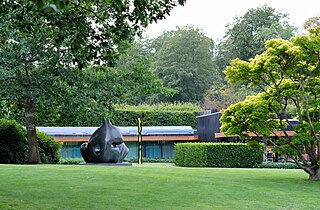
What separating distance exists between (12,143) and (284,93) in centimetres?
1376

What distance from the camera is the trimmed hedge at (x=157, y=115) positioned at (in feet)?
137

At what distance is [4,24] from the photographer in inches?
605

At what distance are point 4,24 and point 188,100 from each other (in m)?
42.2

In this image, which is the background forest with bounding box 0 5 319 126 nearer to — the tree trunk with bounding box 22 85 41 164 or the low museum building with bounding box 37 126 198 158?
the low museum building with bounding box 37 126 198 158

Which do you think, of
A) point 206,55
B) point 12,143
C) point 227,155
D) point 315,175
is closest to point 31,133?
point 12,143

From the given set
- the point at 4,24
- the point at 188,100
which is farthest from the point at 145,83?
the point at 188,100

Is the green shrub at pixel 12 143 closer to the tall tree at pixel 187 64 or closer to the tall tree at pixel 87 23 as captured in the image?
the tall tree at pixel 87 23

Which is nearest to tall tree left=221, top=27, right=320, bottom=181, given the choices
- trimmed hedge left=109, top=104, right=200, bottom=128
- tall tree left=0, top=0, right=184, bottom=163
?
tall tree left=0, top=0, right=184, bottom=163

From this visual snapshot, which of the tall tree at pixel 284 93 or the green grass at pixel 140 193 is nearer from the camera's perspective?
the green grass at pixel 140 193

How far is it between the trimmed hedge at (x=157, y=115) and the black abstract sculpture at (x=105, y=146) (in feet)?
57.5

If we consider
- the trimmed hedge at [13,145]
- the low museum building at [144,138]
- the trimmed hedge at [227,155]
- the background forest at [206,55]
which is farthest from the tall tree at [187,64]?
the trimmed hedge at [13,145]

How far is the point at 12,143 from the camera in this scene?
23.7 metres

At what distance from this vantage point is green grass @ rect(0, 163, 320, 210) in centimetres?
904

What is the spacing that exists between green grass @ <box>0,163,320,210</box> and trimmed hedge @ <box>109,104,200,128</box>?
27.6 metres
